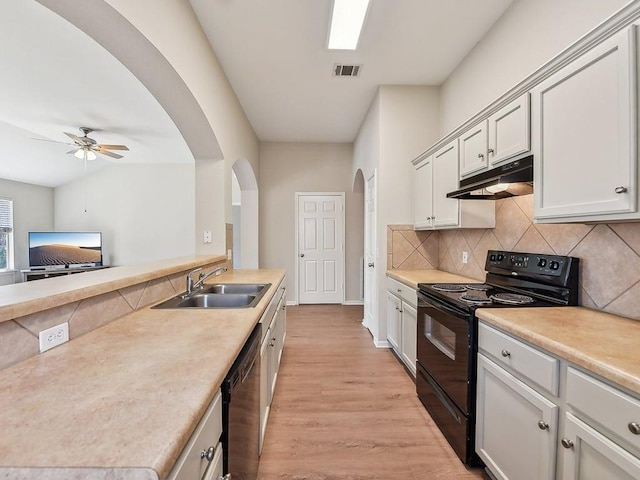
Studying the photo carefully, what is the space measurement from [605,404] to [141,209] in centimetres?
744

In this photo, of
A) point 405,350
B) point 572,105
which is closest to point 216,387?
point 572,105

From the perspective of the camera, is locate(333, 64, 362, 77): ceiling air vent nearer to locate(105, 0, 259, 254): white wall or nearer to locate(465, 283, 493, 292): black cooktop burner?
locate(105, 0, 259, 254): white wall

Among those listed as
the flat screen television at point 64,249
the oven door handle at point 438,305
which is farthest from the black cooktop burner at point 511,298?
the flat screen television at point 64,249

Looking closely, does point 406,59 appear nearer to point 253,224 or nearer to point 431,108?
point 431,108

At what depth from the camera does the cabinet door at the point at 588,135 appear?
1147 mm

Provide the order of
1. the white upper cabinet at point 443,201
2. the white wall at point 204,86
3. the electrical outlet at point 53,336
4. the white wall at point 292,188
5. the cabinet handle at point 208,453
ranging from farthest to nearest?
the white wall at point 292,188
the white upper cabinet at point 443,201
the white wall at point 204,86
the electrical outlet at point 53,336
the cabinet handle at point 208,453

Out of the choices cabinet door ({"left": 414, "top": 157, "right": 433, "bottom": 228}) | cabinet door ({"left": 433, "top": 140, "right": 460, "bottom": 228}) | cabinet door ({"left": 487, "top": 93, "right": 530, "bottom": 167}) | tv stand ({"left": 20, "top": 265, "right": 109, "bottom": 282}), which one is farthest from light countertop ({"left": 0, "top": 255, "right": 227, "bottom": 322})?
tv stand ({"left": 20, "top": 265, "right": 109, "bottom": 282})

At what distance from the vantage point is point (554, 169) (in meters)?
1.48

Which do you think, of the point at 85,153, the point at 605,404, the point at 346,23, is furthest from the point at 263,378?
the point at 85,153

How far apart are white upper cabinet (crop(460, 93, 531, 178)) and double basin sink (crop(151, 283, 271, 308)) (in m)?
1.73

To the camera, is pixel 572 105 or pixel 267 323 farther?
pixel 267 323

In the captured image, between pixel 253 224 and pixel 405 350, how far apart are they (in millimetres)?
3384

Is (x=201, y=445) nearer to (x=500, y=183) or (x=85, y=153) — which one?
(x=500, y=183)

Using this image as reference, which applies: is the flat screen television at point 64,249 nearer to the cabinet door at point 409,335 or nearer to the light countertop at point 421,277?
the light countertop at point 421,277
